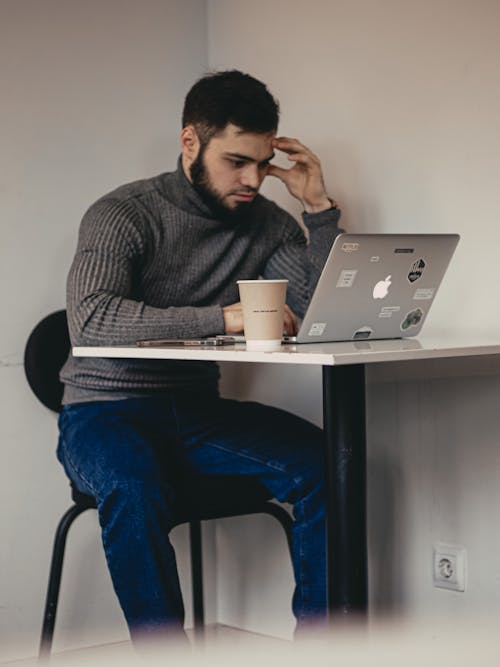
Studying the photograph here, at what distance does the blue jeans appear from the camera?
1547 mm

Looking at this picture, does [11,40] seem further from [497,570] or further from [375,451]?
[497,570]

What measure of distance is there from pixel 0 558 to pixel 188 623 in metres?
0.54

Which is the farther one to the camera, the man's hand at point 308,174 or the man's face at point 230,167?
the man's hand at point 308,174

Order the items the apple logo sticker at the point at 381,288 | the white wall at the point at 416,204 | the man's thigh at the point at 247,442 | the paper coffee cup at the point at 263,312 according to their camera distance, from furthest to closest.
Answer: the white wall at the point at 416,204 < the man's thigh at the point at 247,442 < the apple logo sticker at the point at 381,288 < the paper coffee cup at the point at 263,312

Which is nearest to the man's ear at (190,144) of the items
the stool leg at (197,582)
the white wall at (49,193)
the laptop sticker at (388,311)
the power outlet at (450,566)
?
the white wall at (49,193)

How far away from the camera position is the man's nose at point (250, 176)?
6.22ft

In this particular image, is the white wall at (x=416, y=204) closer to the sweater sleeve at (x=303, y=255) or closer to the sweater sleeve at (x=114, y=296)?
the sweater sleeve at (x=303, y=255)

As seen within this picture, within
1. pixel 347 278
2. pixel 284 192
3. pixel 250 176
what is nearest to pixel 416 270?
pixel 347 278

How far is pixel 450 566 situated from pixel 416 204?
0.76 meters

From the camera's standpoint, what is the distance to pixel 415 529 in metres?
1.97

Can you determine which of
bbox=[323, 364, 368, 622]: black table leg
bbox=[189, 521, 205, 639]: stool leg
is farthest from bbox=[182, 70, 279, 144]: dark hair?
bbox=[189, 521, 205, 639]: stool leg

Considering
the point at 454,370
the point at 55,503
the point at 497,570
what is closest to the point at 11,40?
the point at 55,503

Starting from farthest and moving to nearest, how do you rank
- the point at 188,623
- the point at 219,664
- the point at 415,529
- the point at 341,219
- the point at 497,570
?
the point at 188,623 → the point at 341,219 → the point at 415,529 → the point at 497,570 → the point at 219,664

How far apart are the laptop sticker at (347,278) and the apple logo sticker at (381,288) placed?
62mm
